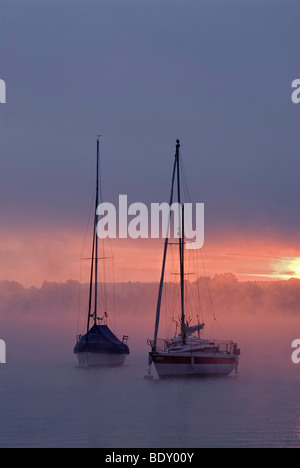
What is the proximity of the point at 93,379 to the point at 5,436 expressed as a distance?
27946mm

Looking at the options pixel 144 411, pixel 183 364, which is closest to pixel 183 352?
pixel 183 364

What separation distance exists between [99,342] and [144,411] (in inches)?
895

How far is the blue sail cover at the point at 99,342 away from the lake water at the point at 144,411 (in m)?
2.41

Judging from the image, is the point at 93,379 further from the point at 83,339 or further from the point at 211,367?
the point at 211,367

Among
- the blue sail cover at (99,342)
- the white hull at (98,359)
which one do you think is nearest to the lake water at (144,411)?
the white hull at (98,359)

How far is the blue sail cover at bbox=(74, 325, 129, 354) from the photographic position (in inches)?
2955

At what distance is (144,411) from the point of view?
5322 centimetres

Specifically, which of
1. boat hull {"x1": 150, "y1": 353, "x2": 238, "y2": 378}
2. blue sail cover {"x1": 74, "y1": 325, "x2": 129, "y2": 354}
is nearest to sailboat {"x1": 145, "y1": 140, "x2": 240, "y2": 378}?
boat hull {"x1": 150, "y1": 353, "x2": 238, "y2": 378}

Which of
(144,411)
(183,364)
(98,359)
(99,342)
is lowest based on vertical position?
(144,411)

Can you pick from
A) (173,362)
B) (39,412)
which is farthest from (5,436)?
(173,362)

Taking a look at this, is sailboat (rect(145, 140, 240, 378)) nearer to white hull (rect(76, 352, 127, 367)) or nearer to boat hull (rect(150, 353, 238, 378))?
boat hull (rect(150, 353, 238, 378))

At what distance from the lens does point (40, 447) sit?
41.0 m

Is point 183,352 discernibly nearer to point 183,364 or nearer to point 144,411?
point 183,364

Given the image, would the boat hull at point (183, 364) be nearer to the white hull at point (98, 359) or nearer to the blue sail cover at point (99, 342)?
the blue sail cover at point (99, 342)
